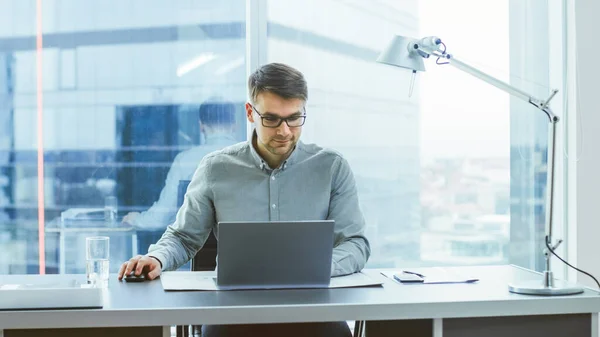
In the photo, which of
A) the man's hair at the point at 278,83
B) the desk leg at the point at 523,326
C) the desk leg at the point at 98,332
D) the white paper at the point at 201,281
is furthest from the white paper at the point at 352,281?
the man's hair at the point at 278,83

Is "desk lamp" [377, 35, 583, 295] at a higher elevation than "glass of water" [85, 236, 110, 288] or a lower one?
higher

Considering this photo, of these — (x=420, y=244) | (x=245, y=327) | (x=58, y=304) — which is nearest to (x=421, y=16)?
(x=420, y=244)

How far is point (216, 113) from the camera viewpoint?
3531 mm

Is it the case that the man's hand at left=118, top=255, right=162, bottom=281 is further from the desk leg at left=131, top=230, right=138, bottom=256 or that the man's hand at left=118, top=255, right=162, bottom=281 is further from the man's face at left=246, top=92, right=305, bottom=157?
the desk leg at left=131, top=230, right=138, bottom=256

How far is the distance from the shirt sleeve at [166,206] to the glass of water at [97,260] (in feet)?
5.09

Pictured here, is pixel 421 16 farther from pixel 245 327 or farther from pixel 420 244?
pixel 245 327

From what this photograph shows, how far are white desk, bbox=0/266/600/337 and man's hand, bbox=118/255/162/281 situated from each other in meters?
0.06

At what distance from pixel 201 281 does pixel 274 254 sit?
26cm

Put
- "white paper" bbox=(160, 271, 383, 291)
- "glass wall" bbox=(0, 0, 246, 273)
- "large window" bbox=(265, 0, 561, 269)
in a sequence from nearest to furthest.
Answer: "white paper" bbox=(160, 271, 383, 291) < "glass wall" bbox=(0, 0, 246, 273) < "large window" bbox=(265, 0, 561, 269)

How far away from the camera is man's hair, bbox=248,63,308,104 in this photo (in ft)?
7.33

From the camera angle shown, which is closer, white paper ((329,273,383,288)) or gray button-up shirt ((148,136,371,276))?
white paper ((329,273,383,288))

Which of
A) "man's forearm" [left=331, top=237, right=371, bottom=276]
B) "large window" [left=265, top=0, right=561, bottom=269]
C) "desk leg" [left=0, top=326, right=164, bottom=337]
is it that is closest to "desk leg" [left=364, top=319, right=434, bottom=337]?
"man's forearm" [left=331, top=237, right=371, bottom=276]

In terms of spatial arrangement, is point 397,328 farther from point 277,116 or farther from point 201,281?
point 277,116

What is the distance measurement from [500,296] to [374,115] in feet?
6.24
